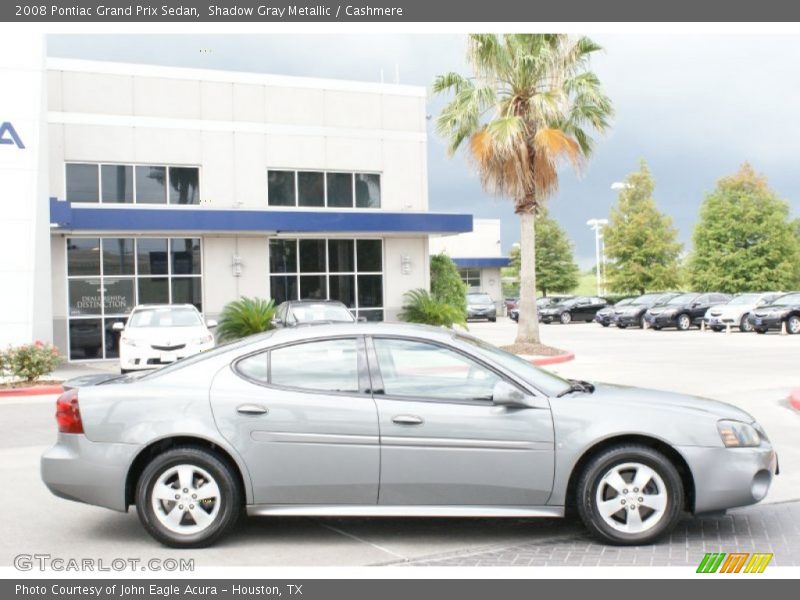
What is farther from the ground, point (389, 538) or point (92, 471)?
point (92, 471)

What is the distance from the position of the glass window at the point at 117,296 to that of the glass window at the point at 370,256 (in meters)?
6.89

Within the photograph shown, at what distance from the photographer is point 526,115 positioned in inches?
928

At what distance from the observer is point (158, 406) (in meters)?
6.03

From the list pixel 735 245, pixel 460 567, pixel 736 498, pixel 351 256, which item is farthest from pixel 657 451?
pixel 735 245

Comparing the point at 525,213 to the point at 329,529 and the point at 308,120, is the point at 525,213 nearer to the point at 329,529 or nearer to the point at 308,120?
the point at 308,120

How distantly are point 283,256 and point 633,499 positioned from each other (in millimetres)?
21373

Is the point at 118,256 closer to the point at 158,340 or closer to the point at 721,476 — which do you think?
the point at 158,340

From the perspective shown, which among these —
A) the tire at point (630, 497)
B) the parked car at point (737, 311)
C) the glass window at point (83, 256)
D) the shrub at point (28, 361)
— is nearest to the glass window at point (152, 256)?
the glass window at point (83, 256)

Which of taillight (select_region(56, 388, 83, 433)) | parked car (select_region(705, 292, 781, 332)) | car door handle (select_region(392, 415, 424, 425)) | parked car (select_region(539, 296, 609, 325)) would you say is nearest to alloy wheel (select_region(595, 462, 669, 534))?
car door handle (select_region(392, 415, 424, 425))

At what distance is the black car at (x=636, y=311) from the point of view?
4188cm

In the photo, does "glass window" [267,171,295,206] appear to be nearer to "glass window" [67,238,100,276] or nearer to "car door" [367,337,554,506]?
"glass window" [67,238,100,276]

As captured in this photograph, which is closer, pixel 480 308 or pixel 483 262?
pixel 480 308

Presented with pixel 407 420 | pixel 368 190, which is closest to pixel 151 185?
pixel 368 190

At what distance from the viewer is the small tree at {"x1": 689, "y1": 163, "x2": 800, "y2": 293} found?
180 feet
